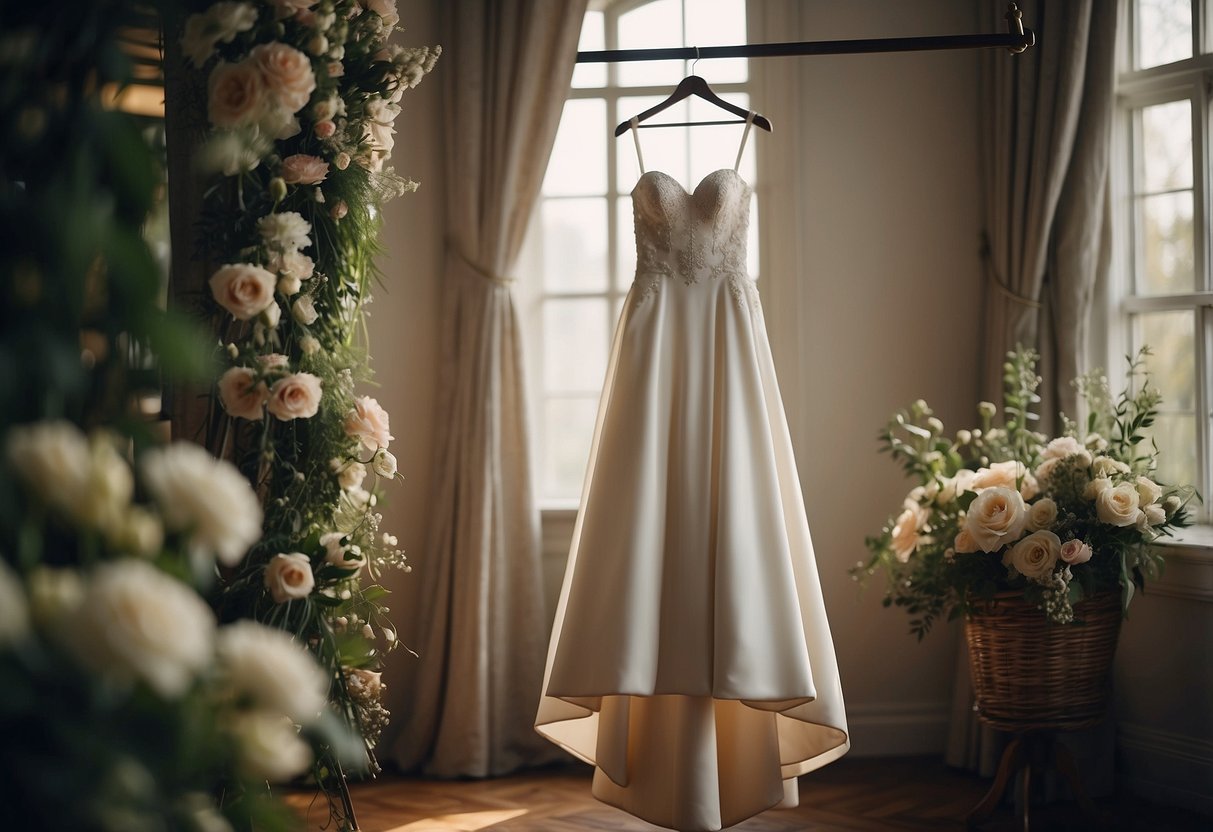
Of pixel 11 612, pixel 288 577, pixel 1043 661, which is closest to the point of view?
pixel 11 612

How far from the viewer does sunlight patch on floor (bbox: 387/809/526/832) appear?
2.98m

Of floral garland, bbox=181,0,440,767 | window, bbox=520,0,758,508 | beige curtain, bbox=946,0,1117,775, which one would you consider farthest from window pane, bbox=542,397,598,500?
floral garland, bbox=181,0,440,767

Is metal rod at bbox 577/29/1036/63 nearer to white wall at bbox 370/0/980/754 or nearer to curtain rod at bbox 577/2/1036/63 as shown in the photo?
curtain rod at bbox 577/2/1036/63

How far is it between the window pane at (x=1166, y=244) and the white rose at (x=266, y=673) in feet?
10.7

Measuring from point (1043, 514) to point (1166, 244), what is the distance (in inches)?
51.1

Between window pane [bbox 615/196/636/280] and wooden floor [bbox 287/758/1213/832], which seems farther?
window pane [bbox 615/196/636/280]

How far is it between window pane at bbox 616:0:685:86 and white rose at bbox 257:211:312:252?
7.68 feet

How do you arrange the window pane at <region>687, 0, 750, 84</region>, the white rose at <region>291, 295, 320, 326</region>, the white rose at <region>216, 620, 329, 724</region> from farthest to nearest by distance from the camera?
the window pane at <region>687, 0, 750, 84</region>, the white rose at <region>291, 295, 320, 326</region>, the white rose at <region>216, 620, 329, 724</region>

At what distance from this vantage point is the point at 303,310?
6.38 feet

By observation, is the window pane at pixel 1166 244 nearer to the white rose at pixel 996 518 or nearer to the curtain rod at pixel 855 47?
the curtain rod at pixel 855 47

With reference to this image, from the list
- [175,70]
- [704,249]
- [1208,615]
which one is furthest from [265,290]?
[1208,615]

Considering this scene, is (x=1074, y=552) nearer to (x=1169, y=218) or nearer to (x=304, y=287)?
(x=1169, y=218)

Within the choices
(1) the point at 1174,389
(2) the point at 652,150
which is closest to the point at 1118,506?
(1) the point at 1174,389

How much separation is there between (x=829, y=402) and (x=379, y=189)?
2.02 m
